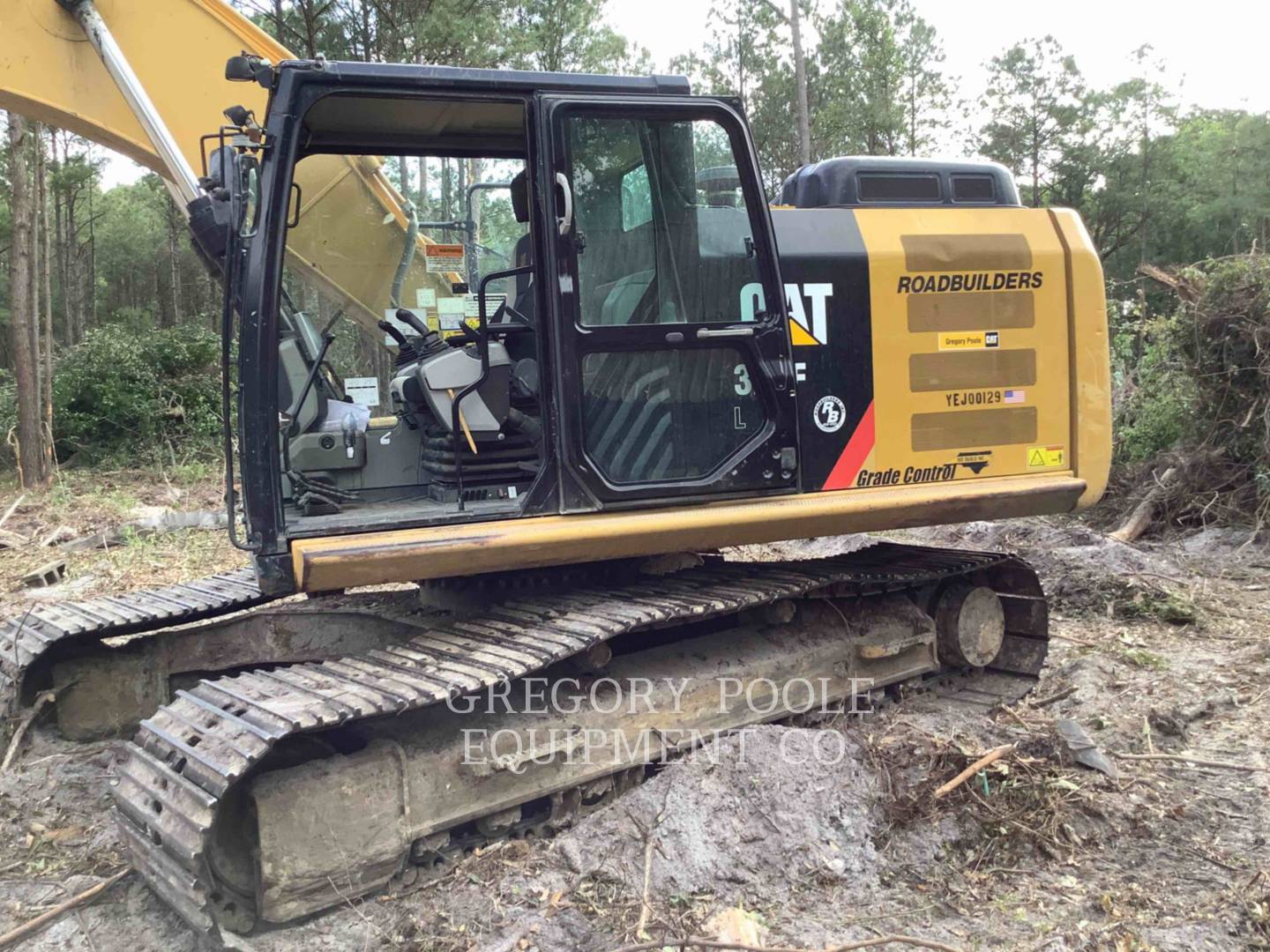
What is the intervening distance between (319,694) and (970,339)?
2.91 m

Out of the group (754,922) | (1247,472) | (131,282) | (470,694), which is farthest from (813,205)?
(131,282)

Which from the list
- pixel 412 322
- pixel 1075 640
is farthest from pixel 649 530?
pixel 1075 640

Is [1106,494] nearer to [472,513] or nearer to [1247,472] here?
[1247,472]

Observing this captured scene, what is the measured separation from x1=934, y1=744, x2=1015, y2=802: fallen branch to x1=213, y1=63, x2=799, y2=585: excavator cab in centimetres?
123

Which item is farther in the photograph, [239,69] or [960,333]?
[960,333]

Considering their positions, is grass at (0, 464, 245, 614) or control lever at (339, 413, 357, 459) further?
grass at (0, 464, 245, 614)

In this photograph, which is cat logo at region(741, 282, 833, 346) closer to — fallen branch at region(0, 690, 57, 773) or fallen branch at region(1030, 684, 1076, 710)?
fallen branch at region(1030, 684, 1076, 710)

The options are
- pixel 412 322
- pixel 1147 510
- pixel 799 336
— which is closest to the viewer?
pixel 799 336

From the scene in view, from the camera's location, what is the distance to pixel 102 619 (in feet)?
14.3

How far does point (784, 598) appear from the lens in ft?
14.8

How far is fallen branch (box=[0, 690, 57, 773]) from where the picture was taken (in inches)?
166

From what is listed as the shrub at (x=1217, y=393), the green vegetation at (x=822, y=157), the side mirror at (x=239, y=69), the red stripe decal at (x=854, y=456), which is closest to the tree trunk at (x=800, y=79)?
the green vegetation at (x=822, y=157)

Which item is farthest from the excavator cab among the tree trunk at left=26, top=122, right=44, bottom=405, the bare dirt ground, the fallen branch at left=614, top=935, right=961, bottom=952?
the tree trunk at left=26, top=122, right=44, bottom=405

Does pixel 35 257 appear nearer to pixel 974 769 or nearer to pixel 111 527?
pixel 111 527
